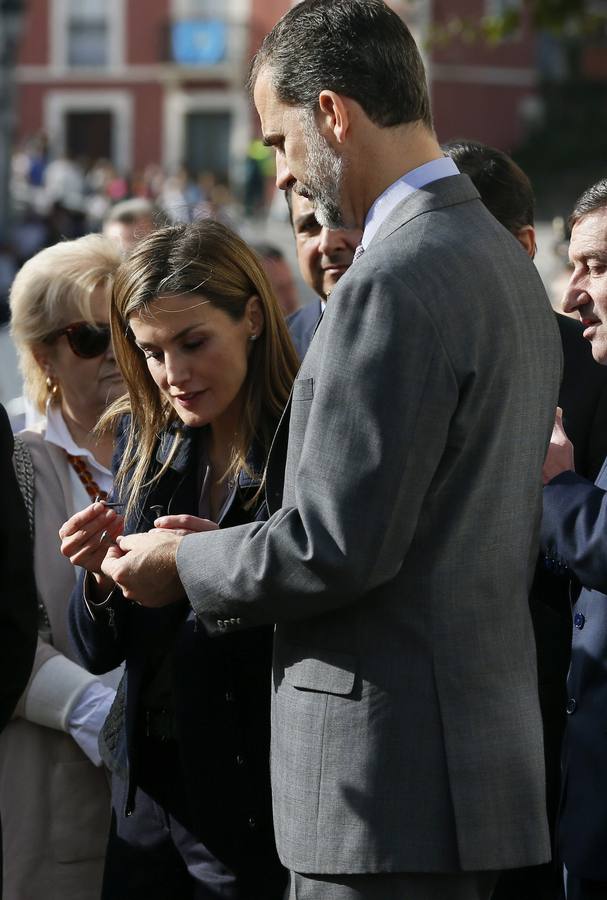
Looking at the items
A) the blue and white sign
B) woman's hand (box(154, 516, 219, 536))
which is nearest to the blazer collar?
woman's hand (box(154, 516, 219, 536))

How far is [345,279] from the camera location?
2109 mm

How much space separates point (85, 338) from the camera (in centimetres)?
364

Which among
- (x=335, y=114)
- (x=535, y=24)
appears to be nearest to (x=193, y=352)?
(x=335, y=114)

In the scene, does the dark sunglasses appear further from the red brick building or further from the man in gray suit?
the red brick building

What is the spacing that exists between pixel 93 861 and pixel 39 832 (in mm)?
153

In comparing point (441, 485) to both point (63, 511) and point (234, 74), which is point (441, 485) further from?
point (234, 74)

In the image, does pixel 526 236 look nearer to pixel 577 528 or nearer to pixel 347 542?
pixel 577 528

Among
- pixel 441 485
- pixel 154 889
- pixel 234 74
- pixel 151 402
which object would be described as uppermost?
pixel 441 485

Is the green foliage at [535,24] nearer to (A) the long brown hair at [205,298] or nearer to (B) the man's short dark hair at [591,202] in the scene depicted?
(B) the man's short dark hair at [591,202]

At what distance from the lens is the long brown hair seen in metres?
2.75

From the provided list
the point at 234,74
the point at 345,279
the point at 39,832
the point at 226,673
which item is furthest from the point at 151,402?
the point at 234,74

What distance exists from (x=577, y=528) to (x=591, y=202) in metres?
0.76

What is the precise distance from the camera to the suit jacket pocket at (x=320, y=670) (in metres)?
2.13

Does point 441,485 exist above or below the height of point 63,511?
above
